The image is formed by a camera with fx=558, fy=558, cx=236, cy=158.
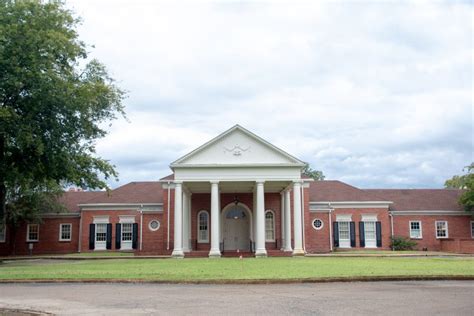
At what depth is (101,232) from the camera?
42.6 meters

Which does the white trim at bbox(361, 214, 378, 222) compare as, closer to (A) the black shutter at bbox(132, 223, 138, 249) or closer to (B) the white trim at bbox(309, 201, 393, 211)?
(B) the white trim at bbox(309, 201, 393, 211)

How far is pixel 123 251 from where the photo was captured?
41.6 meters

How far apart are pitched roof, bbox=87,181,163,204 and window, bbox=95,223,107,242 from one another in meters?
1.90

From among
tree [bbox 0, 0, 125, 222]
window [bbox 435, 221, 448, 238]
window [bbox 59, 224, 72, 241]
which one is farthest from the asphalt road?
window [bbox 435, 221, 448, 238]

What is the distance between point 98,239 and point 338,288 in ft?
101

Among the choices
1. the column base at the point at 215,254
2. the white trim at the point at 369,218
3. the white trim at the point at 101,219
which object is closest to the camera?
the column base at the point at 215,254

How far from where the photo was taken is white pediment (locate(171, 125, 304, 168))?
115 ft

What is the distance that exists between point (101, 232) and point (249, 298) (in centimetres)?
3196

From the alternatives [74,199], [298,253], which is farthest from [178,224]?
[74,199]

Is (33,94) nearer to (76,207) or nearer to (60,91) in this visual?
(60,91)

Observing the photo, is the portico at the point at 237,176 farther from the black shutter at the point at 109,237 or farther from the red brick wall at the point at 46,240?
the red brick wall at the point at 46,240

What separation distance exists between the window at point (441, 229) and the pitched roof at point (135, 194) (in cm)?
2151

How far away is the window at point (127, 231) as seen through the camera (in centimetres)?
4238

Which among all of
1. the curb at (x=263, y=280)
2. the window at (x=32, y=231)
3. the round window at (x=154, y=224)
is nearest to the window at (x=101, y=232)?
Answer: the round window at (x=154, y=224)
